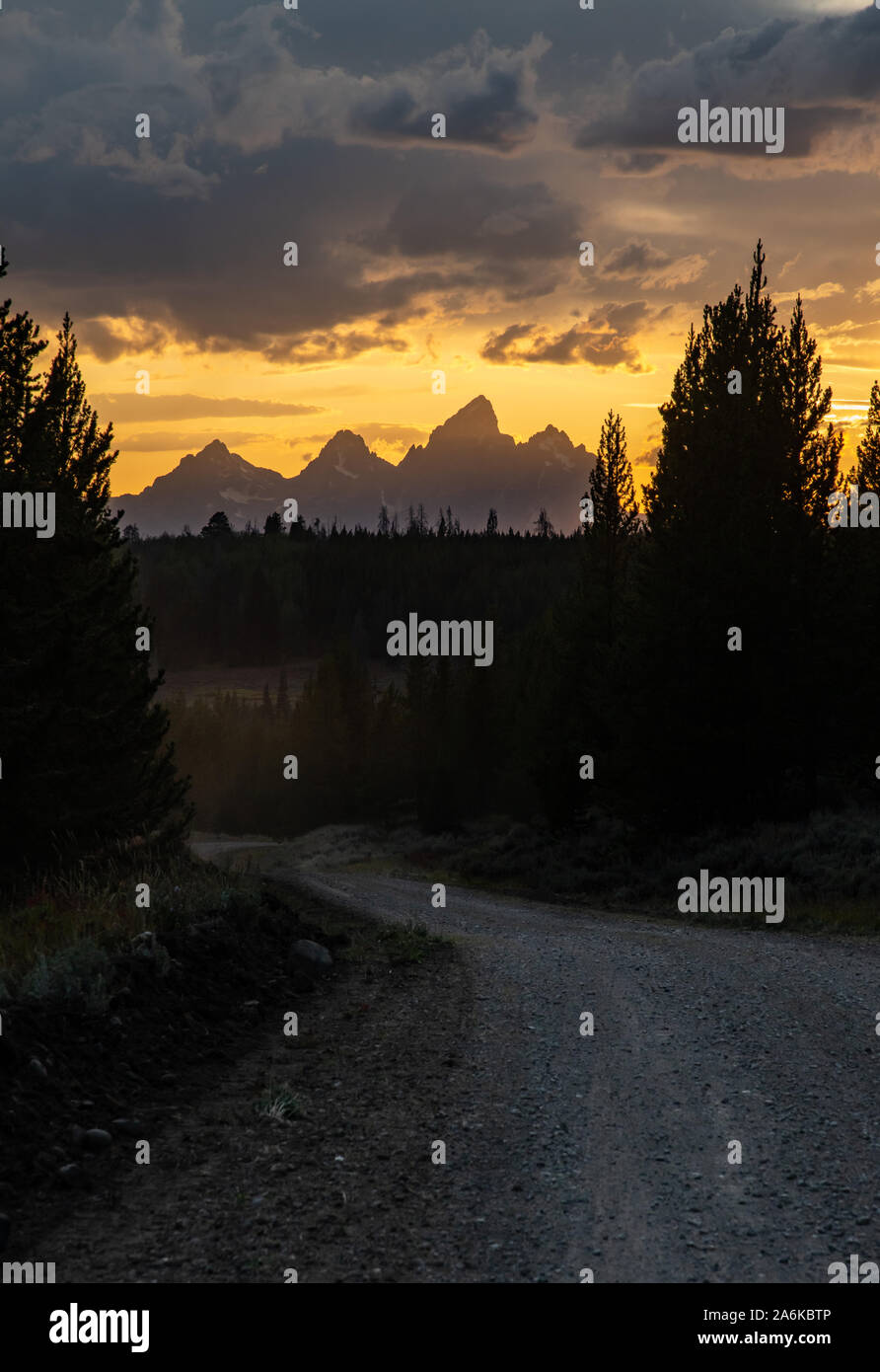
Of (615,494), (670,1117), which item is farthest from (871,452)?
(670,1117)

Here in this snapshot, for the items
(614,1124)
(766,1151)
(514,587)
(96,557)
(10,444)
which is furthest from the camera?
(514,587)

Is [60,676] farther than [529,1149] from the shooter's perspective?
Yes

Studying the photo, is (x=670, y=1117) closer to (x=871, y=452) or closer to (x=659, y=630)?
(x=659, y=630)

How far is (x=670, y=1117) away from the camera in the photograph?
23.6ft

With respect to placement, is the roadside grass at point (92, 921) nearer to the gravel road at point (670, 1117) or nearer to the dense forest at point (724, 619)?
the gravel road at point (670, 1117)

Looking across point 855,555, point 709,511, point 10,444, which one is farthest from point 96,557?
point 855,555

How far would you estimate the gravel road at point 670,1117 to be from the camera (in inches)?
203

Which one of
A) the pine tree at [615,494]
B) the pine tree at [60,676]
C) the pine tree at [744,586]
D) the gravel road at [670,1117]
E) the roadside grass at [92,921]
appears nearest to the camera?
the gravel road at [670,1117]

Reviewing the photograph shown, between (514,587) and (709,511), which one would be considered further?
(514,587)

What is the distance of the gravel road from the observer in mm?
5168

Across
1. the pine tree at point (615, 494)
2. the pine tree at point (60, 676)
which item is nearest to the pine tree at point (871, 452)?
the pine tree at point (615, 494)

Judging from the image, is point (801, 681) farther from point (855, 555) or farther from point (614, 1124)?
point (614, 1124)

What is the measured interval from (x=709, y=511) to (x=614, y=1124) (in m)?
21.2
